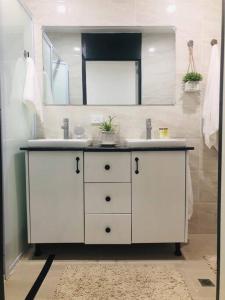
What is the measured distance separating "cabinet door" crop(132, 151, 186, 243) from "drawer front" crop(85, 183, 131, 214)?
0.06m

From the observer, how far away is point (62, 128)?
242 centimetres

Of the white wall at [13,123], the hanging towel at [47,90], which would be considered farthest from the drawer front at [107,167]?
the hanging towel at [47,90]

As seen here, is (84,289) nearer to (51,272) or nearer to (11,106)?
(51,272)

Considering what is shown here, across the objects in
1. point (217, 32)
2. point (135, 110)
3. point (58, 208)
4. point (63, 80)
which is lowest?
point (58, 208)

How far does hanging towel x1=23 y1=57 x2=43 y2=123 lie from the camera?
7.08ft

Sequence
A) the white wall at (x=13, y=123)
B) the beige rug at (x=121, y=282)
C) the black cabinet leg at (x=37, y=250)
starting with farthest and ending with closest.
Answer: the black cabinet leg at (x=37, y=250), the white wall at (x=13, y=123), the beige rug at (x=121, y=282)

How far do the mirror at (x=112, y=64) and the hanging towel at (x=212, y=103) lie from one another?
1.00 ft

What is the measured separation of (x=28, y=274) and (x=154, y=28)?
2212 millimetres

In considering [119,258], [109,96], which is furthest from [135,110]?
[119,258]

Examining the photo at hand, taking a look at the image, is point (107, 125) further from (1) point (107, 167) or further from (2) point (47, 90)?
(2) point (47, 90)

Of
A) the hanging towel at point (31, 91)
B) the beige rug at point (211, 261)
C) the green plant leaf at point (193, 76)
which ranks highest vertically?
the green plant leaf at point (193, 76)

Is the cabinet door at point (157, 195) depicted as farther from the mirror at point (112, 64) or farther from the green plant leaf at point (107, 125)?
the mirror at point (112, 64)

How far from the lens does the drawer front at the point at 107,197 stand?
2.01 metres

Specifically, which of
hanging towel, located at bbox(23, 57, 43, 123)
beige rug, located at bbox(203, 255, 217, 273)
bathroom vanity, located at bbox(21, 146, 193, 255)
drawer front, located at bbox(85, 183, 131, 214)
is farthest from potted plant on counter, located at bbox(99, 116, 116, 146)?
beige rug, located at bbox(203, 255, 217, 273)
